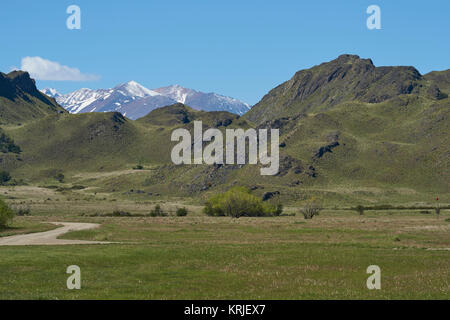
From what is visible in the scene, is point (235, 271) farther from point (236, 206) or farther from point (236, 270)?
point (236, 206)

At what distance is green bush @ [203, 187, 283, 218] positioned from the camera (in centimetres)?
11425

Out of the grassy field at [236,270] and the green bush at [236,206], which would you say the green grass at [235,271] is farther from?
the green bush at [236,206]

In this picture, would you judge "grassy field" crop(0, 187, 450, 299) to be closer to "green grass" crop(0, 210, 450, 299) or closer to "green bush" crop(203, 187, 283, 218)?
"green grass" crop(0, 210, 450, 299)

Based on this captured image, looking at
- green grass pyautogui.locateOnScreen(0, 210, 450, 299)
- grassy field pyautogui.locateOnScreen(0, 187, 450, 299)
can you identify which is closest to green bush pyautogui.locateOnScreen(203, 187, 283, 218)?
grassy field pyautogui.locateOnScreen(0, 187, 450, 299)

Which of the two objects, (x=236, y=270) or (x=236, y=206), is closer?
(x=236, y=270)

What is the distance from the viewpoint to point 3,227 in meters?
68.7

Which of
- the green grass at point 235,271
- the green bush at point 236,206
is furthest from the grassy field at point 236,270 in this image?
the green bush at point 236,206

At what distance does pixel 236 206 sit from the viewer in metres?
114

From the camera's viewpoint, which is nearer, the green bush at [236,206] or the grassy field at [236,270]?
the grassy field at [236,270]

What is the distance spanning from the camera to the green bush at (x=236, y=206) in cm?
11425

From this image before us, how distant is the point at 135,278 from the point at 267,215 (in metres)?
89.1

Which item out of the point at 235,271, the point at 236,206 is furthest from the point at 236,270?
the point at 236,206

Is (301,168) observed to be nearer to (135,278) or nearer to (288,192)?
(288,192)
